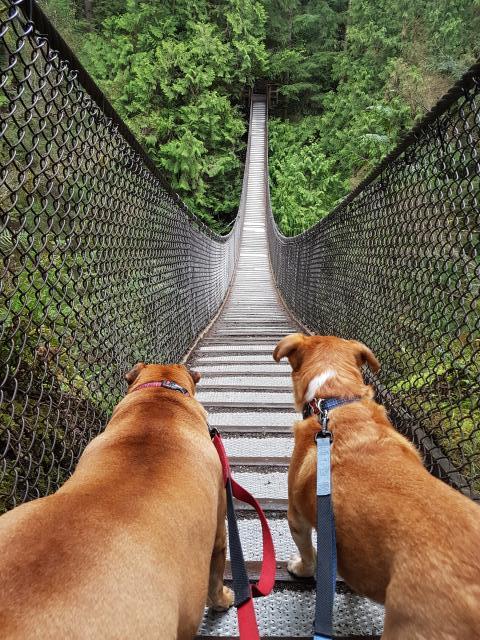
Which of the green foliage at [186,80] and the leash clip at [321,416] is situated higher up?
the green foliage at [186,80]

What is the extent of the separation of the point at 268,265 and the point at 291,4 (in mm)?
16822

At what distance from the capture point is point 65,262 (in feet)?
5.95

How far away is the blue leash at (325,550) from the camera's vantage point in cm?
92

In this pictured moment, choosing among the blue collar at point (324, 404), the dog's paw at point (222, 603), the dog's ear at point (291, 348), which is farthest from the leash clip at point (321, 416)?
the dog's paw at point (222, 603)

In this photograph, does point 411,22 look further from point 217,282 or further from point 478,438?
point 478,438

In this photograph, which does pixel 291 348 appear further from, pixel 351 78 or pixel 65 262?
pixel 351 78

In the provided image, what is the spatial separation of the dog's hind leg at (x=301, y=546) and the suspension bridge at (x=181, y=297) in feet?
0.14

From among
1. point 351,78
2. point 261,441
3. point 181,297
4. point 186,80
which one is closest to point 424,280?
point 261,441

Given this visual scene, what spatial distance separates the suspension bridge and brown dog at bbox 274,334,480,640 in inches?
17.1

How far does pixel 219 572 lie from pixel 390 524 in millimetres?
630

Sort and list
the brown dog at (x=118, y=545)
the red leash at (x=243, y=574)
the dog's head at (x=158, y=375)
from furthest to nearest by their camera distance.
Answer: the dog's head at (x=158, y=375), the red leash at (x=243, y=574), the brown dog at (x=118, y=545)

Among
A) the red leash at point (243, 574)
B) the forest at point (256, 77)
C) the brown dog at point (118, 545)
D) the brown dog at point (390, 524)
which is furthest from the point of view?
the forest at point (256, 77)

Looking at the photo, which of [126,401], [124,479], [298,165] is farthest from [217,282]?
[298,165]

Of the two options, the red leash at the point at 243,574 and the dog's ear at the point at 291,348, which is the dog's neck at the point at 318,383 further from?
the red leash at the point at 243,574
